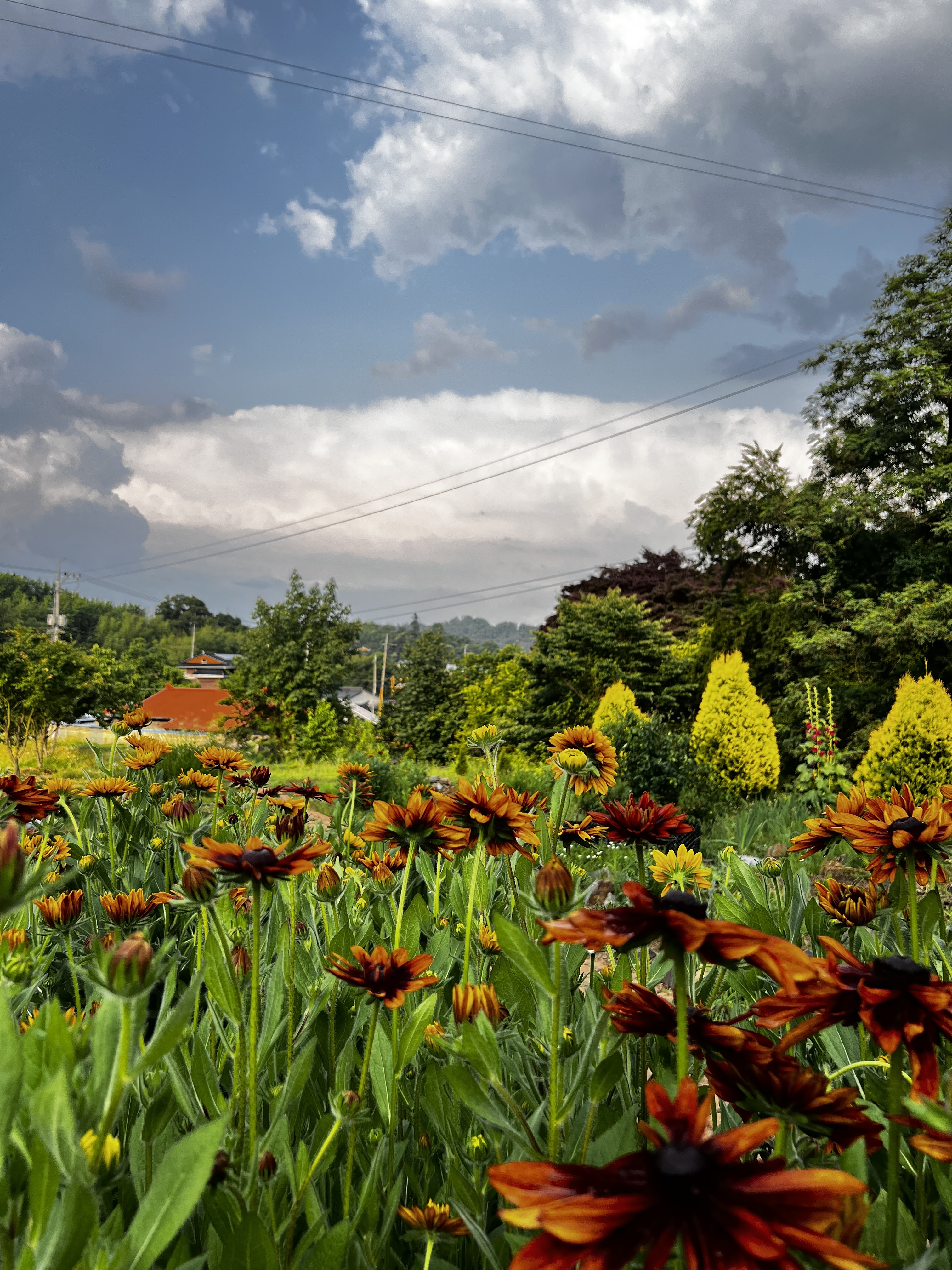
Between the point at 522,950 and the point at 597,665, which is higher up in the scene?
the point at 597,665

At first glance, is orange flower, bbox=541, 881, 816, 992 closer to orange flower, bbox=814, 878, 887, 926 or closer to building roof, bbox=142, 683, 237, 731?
orange flower, bbox=814, 878, 887, 926

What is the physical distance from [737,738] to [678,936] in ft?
24.1

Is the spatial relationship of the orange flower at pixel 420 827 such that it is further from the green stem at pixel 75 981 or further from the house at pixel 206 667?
the house at pixel 206 667

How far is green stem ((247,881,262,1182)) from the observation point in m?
0.60

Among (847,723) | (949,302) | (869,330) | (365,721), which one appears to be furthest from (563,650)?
(365,721)

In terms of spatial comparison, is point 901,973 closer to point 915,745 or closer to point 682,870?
point 682,870

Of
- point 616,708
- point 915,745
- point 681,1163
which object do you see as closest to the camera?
point 681,1163

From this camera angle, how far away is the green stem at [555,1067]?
0.59 metres

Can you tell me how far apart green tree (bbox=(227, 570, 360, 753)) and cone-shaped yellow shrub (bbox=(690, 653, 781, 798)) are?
412 inches

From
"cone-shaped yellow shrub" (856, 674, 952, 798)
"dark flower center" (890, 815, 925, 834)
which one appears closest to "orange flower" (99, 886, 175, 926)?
"dark flower center" (890, 815, 925, 834)

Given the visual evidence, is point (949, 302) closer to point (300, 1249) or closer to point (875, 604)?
point (875, 604)

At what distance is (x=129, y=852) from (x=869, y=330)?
10.9 metres

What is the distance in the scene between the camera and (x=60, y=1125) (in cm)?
37

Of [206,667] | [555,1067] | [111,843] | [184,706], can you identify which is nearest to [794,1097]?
[555,1067]
